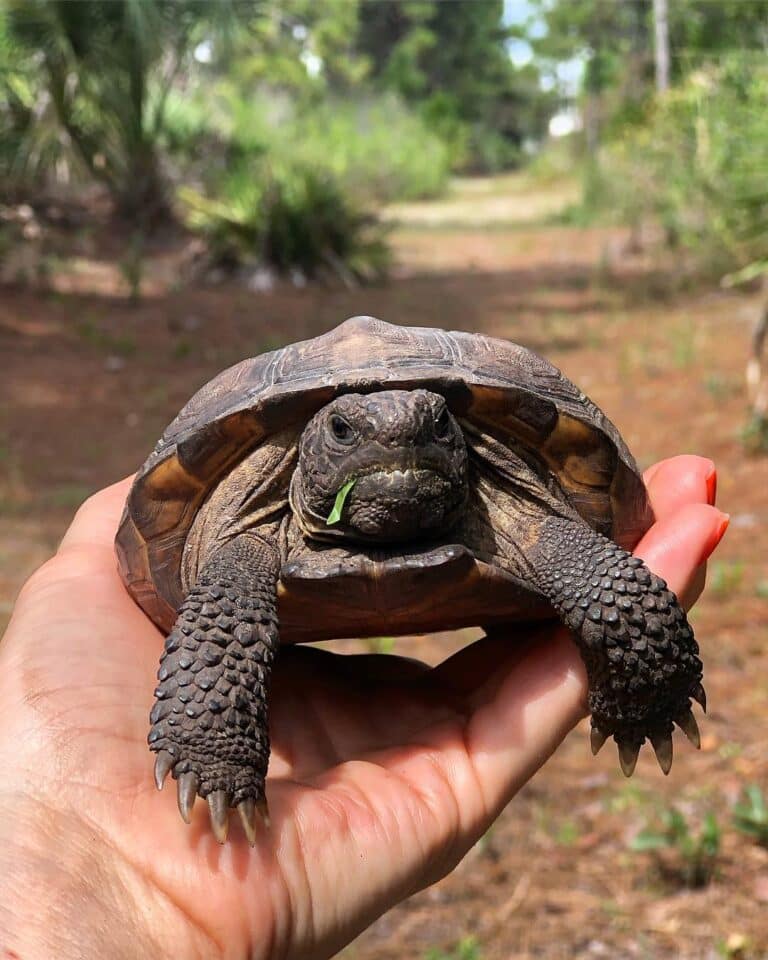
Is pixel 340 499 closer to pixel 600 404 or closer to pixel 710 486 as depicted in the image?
pixel 710 486

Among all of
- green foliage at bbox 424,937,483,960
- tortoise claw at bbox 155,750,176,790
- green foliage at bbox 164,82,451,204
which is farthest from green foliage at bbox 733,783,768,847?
green foliage at bbox 164,82,451,204

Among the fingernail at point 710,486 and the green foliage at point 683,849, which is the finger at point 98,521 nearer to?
the fingernail at point 710,486

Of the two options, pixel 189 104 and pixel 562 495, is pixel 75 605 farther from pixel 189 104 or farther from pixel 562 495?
pixel 189 104

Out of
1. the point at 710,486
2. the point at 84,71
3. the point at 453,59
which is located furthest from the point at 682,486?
the point at 453,59

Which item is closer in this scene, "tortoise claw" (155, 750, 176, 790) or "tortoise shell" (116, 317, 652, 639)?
"tortoise claw" (155, 750, 176, 790)

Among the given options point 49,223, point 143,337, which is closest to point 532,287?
point 143,337

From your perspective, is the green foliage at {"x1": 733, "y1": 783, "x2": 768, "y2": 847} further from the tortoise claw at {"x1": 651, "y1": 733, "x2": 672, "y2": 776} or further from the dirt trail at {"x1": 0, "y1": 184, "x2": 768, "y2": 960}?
the tortoise claw at {"x1": 651, "y1": 733, "x2": 672, "y2": 776}

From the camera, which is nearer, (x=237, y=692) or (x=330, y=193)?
(x=237, y=692)
